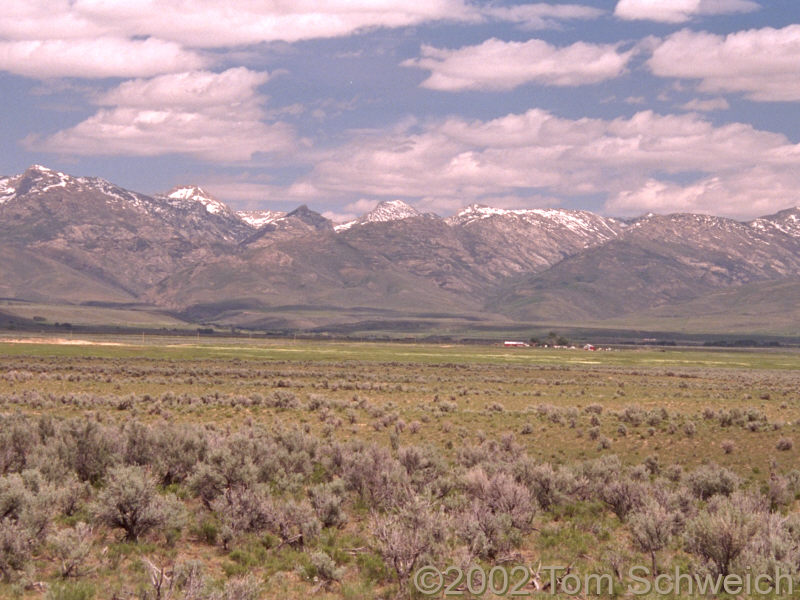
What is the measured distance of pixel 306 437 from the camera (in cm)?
2756

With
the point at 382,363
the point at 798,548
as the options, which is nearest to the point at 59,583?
the point at 798,548

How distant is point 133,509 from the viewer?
1688cm

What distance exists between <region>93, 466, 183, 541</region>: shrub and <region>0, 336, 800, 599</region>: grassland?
0.29 m

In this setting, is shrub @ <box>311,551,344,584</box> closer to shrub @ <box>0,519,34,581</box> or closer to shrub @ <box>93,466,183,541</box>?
shrub @ <box>93,466,183,541</box>

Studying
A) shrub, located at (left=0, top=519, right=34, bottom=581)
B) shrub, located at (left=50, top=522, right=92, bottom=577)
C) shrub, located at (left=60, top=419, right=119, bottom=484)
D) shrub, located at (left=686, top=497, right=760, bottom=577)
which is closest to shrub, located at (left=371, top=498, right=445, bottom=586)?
shrub, located at (left=686, top=497, right=760, bottom=577)

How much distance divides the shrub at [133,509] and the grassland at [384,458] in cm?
29

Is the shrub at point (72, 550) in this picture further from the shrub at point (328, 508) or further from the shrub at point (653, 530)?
the shrub at point (653, 530)

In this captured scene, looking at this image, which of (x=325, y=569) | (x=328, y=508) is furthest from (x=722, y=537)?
(x=328, y=508)

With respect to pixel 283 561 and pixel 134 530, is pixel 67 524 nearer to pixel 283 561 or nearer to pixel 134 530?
pixel 134 530

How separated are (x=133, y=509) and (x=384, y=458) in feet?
28.4

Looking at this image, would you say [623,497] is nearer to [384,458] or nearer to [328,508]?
[384,458]

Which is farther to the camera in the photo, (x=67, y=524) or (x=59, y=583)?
(x=67, y=524)

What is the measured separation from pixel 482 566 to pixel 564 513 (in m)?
6.12

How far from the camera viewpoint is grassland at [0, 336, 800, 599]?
15.6 metres
